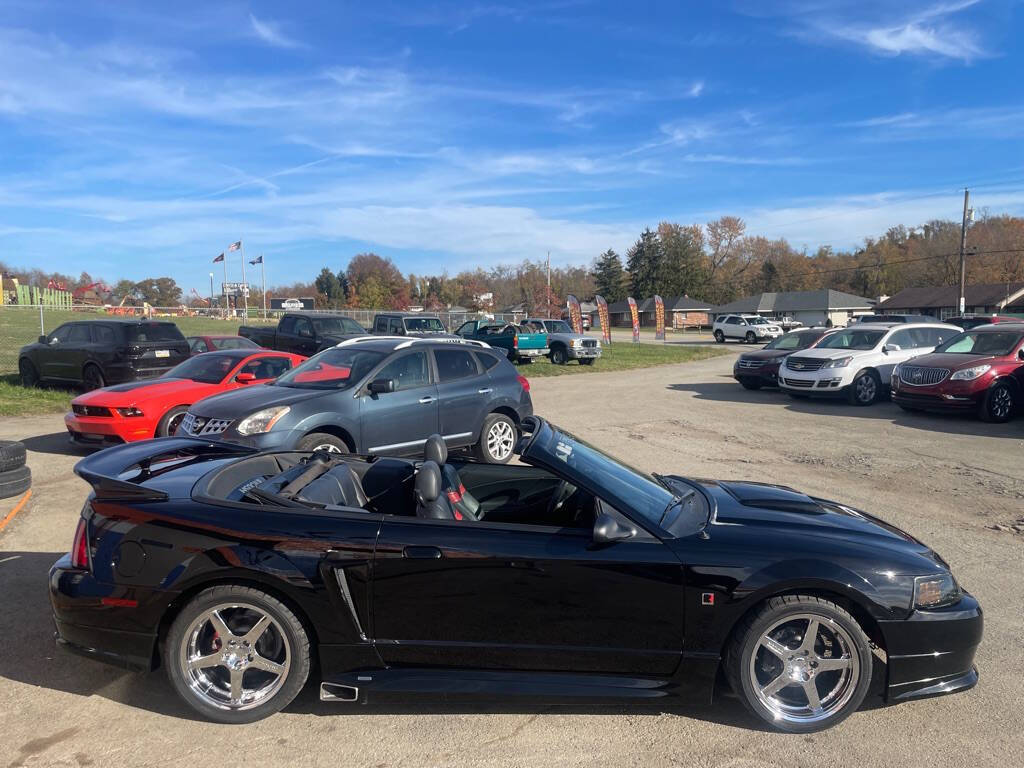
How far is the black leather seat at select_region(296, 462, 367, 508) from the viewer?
371 centimetres

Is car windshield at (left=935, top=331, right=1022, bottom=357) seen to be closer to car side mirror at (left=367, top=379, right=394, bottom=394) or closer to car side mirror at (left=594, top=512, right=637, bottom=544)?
car side mirror at (left=367, top=379, right=394, bottom=394)

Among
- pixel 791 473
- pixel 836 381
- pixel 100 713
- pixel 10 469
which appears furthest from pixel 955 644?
pixel 836 381

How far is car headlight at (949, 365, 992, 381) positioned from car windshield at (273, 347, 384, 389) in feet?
34.4

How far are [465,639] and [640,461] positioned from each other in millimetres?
6230


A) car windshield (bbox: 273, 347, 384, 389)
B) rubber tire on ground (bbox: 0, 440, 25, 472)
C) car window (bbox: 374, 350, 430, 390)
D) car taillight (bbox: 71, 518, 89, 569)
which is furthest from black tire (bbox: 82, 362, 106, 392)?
car taillight (bbox: 71, 518, 89, 569)

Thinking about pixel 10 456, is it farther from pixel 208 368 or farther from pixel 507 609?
pixel 208 368

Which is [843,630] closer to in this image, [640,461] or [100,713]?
[100,713]

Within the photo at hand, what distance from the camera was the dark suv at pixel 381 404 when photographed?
700 centimetres

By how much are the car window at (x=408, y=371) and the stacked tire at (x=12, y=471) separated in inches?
131

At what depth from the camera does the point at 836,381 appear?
1524 cm

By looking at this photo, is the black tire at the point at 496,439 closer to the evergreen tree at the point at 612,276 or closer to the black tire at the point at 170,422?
the black tire at the point at 170,422

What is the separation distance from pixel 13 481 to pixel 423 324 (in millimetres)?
19848

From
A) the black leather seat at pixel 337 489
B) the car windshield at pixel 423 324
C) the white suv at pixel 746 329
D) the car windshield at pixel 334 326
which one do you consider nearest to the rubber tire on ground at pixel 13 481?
the black leather seat at pixel 337 489

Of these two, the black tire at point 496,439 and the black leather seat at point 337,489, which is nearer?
the black leather seat at point 337,489
